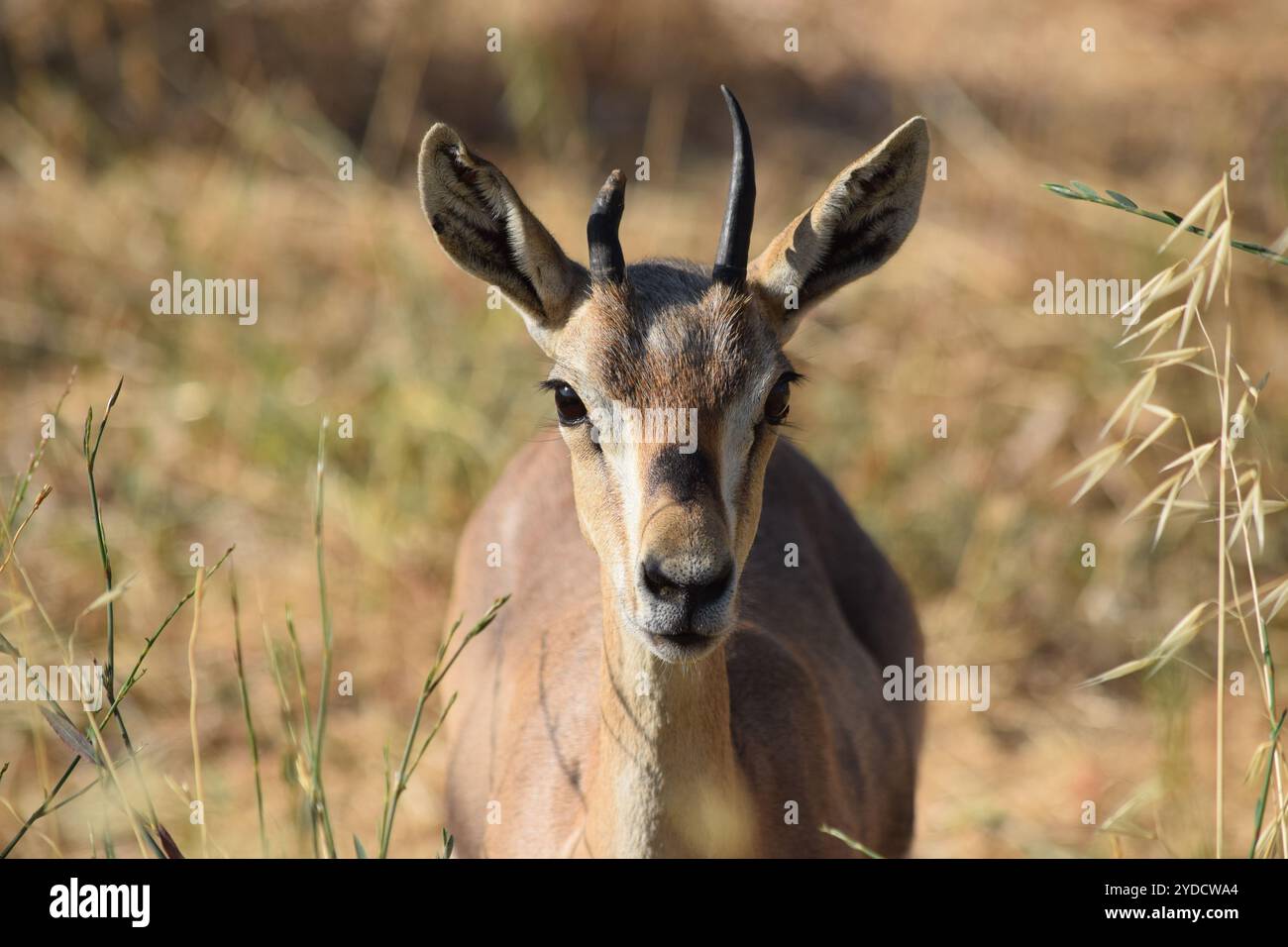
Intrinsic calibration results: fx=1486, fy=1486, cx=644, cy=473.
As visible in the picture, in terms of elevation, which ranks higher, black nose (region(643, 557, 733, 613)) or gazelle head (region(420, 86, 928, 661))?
gazelle head (region(420, 86, 928, 661))

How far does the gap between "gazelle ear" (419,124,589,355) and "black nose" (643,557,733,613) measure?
1007 millimetres

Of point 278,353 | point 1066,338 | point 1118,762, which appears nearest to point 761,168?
point 1066,338

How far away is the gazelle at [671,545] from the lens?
3789mm

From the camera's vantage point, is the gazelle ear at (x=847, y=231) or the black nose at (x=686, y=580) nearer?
the black nose at (x=686, y=580)

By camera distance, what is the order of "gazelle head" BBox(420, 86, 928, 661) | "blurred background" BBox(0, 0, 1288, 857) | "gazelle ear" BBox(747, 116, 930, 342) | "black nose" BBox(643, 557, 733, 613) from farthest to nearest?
"blurred background" BBox(0, 0, 1288, 857)
"gazelle ear" BBox(747, 116, 930, 342)
"gazelle head" BBox(420, 86, 928, 661)
"black nose" BBox(643, 557, 733, 613)

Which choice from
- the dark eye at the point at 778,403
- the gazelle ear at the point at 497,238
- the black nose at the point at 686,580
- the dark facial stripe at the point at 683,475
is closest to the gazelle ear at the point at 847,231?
the dark eye at the point at 778,403

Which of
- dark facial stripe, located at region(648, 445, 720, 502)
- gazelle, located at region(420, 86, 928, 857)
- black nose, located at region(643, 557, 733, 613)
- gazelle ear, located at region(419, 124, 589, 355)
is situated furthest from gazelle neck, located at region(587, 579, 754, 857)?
gazelle ear, located at region(419, 124, 589, 355)

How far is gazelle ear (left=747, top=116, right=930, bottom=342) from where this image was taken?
170 inches

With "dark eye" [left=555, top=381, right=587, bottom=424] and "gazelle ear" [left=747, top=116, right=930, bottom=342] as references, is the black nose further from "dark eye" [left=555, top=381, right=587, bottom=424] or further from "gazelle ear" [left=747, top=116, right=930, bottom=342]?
"gazelle ear" [left=747, top=116, right=930, bottom=342]

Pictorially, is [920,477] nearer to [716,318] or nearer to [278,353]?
[278,353]

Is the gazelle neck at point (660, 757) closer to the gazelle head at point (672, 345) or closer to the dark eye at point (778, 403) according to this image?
the gazelle head at point (672, 345)

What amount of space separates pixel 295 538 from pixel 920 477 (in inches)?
143

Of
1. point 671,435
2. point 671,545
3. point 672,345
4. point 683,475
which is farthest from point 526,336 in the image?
point 671,545

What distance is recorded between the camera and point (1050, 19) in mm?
13250
